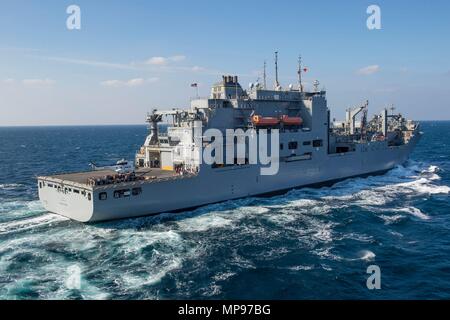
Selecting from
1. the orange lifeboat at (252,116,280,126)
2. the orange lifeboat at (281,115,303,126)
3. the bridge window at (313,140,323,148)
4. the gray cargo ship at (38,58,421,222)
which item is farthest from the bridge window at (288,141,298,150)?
the bridge window at (313,140,323,148)

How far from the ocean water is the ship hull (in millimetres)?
806

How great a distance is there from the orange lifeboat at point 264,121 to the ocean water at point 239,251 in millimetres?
7015

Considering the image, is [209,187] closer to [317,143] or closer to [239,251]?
[239,251]

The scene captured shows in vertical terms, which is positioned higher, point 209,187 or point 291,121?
point 291,121

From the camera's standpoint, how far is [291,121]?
38.0 metres

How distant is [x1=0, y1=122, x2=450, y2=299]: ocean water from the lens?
17.5 meters

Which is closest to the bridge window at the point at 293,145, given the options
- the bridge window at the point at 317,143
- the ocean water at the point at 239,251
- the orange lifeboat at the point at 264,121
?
the orange lifeboat at the point at 264,121

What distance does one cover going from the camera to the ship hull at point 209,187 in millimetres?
26297

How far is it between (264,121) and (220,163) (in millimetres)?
6373

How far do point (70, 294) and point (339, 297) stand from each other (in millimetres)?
11934

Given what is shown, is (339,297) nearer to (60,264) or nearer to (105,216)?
(60,264)

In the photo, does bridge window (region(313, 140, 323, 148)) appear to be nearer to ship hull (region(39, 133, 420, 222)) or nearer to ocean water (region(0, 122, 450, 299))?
ship hull (region(39, 133, 420, 222))

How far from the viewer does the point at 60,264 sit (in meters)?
20.2

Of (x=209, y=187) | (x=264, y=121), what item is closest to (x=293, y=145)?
(x=264, y=121)
